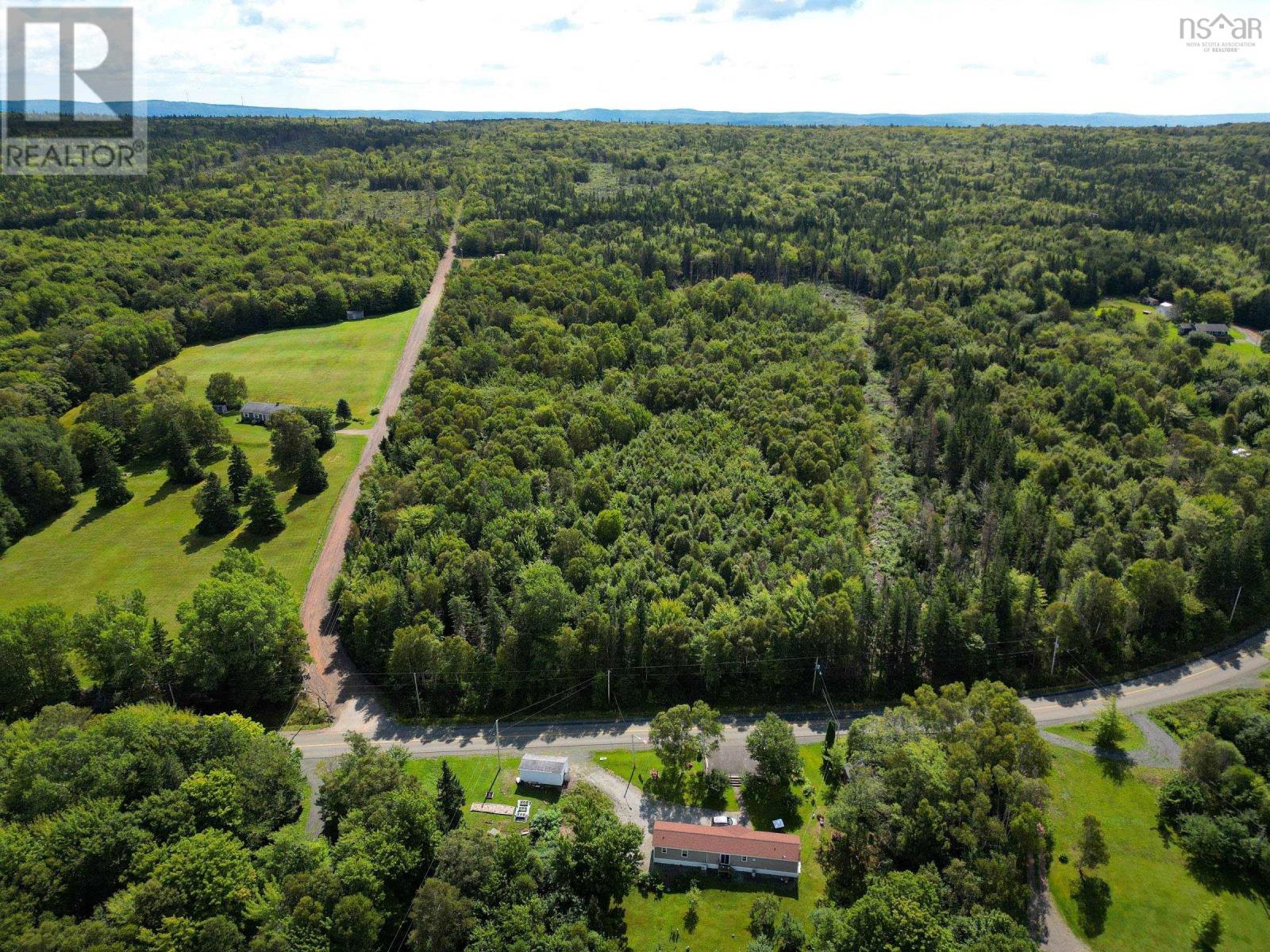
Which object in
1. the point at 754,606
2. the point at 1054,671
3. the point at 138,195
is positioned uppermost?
the point at 138,195

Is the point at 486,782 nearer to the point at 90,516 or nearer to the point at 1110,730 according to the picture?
the point at 1110,730

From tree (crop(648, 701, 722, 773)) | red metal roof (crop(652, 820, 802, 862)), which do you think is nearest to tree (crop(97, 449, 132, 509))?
tree (crop(648, 701, 722, 773))

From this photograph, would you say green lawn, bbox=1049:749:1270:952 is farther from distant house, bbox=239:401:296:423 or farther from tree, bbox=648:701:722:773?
distant house, bbox=239:401:296:423

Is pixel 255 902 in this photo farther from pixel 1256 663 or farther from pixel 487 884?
pixel 1256 663

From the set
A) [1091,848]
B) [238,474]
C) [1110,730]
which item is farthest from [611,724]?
[238,474]

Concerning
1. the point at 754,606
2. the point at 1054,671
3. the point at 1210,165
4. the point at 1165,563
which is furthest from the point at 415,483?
the point at 1210,165

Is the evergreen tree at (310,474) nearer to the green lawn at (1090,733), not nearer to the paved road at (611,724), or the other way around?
the paved road at (611,724)
